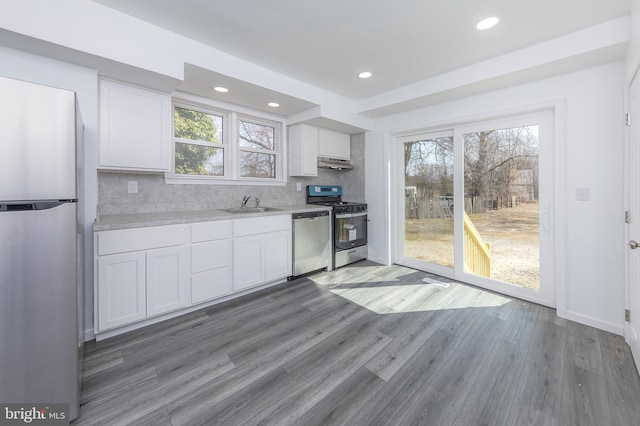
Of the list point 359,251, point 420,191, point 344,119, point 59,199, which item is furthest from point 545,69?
point 59,199

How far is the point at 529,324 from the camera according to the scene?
2.34 m

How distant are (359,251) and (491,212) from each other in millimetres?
1892

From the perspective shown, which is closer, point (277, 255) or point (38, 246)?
point (38, 246)

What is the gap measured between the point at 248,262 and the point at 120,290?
114cm

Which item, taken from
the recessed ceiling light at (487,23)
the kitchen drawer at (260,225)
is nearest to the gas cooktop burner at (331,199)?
the kitchen drawer at (260,225)

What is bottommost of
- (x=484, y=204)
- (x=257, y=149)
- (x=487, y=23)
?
(x=484, y=204)

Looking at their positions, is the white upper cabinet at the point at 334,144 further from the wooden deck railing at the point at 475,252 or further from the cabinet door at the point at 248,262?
the wooden deck railing at the point at 475,252

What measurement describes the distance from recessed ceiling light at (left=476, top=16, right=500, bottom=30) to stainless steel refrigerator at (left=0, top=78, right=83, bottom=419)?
280 cm

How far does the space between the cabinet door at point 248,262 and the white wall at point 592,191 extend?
118 inches

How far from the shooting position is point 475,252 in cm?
329

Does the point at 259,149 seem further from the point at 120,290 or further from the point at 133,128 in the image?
the point at 120,290

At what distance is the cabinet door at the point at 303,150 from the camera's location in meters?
3.86

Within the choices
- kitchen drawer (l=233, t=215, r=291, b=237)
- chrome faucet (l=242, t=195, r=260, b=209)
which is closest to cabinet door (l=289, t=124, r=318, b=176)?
chrome faucet (l=242, t=195, r=260, b=209)

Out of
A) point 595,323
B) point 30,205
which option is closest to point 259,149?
point 30,205
